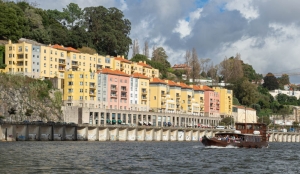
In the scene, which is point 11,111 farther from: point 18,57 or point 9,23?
point 9,23

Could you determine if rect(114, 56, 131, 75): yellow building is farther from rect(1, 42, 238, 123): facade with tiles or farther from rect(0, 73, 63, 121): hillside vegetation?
rect(0, 73, 63, 121): hillside vegetation

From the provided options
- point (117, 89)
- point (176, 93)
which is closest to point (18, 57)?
point (117, 89)

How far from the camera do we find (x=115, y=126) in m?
140

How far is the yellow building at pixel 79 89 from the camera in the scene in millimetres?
152375

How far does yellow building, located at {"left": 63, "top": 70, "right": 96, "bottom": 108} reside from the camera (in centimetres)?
15238

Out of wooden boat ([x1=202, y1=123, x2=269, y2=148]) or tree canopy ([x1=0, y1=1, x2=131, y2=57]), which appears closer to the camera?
wooden boat ([x1=202, y1=123, x2=269, y2=148])

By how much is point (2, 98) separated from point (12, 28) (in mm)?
37078

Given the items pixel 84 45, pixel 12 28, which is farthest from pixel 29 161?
pixel 84 45

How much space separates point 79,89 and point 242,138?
57419 millimetres

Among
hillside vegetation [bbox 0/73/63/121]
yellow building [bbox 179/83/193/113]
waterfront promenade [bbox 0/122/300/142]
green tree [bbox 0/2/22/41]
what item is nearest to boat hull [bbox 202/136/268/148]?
waterfront promenade [bbox 0/122/300/142]

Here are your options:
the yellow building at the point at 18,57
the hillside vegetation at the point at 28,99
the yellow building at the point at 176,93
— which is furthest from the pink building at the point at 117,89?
the yellow building at the point at 176,93

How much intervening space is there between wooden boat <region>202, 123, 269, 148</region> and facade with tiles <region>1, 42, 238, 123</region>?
1739 inches

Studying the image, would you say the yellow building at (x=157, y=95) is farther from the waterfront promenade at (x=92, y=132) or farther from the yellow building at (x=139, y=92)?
the waterfront promenade at (x=92, y=132)

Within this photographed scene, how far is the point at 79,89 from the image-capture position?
504ft
